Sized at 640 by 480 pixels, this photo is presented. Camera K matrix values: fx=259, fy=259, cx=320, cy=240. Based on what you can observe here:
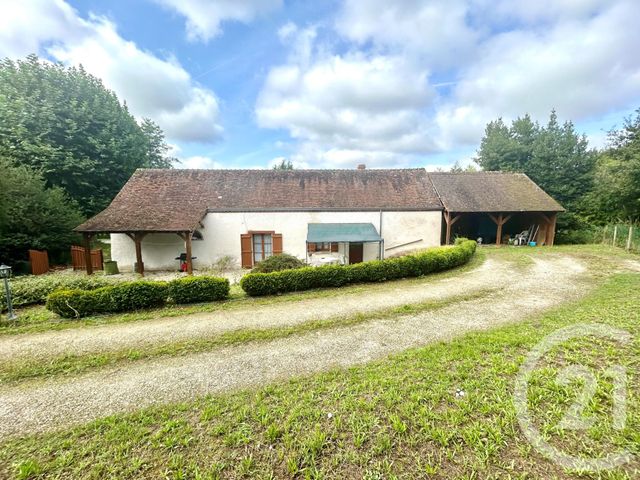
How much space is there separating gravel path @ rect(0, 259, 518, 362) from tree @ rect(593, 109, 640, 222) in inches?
591

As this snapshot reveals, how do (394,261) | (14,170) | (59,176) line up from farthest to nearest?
(59,176), (14,170), (394,261)

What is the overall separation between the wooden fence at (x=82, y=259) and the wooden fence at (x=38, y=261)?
1097 millimetres

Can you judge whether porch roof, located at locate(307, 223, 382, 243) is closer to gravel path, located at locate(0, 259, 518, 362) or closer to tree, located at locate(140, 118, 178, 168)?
gravel path, located at locate(0, 259, 518, 362)

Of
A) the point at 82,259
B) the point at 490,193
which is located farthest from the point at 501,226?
the point at 82,259

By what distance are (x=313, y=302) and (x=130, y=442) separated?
5.09 m

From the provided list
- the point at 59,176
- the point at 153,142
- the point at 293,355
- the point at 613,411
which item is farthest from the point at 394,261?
the point at 153,142

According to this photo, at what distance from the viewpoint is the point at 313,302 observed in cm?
754

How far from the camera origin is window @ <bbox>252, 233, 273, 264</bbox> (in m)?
14.6

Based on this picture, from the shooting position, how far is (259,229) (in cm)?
1446

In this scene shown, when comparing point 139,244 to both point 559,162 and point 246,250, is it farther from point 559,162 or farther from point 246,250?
point 559,162

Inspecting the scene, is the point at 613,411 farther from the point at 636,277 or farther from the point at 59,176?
the point at 59,176

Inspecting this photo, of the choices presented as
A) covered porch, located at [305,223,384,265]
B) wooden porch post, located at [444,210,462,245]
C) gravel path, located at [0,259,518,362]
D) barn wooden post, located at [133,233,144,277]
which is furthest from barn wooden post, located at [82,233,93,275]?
wooden porch post, located at [444,210,462,245]

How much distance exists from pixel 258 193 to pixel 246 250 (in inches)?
136

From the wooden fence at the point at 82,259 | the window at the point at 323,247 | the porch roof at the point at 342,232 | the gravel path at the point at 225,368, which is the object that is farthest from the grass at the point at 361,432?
the wooden fence at the point at 82,259
